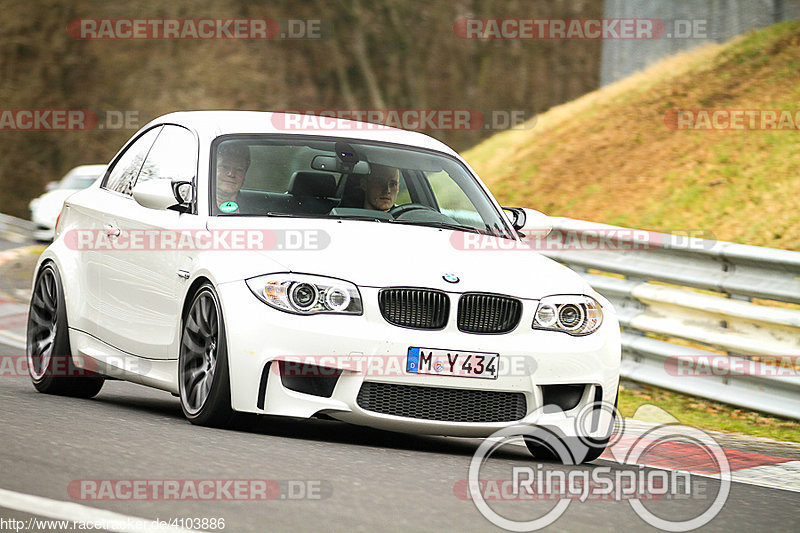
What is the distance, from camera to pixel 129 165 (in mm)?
8570

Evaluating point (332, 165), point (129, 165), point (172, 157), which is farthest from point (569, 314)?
point (129, 165)

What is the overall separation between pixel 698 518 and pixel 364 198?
2955 millimetres

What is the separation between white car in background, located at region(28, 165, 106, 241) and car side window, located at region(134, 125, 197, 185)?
17.7m

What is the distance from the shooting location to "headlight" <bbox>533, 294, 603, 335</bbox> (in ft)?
22.0

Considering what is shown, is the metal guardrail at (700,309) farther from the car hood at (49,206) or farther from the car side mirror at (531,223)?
the car hood at (49,206)

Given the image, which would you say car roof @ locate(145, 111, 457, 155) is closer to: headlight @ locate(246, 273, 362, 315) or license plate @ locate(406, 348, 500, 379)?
headlight @ locate(246, 273, 362, 315)

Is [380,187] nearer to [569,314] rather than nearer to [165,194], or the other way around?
[165,194]

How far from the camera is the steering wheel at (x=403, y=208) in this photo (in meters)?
7.64

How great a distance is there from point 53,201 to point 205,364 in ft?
66.9

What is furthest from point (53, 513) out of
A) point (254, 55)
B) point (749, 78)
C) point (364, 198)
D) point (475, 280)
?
point (254, 55)

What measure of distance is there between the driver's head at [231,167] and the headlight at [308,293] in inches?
43.6

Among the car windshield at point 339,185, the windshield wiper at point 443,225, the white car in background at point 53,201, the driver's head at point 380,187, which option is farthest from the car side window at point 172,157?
the white car in background at point 53,201

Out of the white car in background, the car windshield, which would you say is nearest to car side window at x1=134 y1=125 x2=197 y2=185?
the car windshield

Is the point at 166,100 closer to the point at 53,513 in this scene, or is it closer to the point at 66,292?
the point at 66,292
